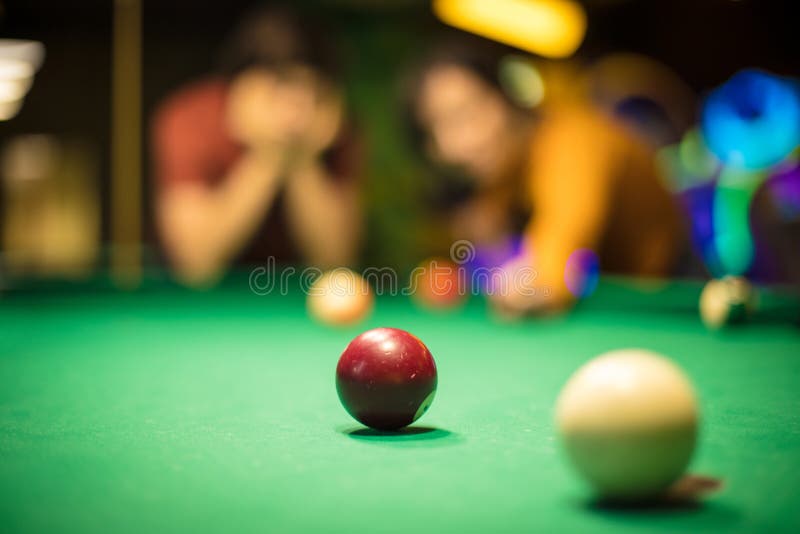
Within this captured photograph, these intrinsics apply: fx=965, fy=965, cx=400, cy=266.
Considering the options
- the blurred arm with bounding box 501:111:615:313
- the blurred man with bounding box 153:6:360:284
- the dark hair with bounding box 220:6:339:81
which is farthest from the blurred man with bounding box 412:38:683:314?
the blurred man with bounding box 153:6:360:284

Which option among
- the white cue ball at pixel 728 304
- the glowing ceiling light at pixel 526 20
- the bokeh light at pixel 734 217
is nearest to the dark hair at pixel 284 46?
the glowing ceiling light at pixel 526 20

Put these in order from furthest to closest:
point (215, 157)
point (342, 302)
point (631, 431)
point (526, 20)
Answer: point (215, 157), point (526, 20), point (342, 302), point (631, 431)

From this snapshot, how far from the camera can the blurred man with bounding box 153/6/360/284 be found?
853cm

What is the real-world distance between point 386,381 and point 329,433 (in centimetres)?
20

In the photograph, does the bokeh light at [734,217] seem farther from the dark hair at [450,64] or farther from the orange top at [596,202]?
the orange top at [596,202]

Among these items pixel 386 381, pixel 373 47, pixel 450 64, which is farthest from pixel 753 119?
pixel 386 381

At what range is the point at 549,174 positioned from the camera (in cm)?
579

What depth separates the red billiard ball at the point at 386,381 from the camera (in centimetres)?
240

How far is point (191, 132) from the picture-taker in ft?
31.0

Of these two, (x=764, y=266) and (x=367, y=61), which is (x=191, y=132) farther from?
(x=764, y=266)

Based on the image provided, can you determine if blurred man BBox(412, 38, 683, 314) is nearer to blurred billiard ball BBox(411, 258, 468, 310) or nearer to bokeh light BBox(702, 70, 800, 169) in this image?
blurred billiard ball BBox(411, 258, 468, 310)

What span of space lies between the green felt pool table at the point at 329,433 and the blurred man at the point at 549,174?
2.19ft

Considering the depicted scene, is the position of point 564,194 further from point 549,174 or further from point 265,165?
point 265,165

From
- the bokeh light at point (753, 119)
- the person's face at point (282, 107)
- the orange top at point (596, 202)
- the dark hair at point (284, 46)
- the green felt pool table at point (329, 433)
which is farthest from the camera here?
the bokeh light at point (753, 119)
